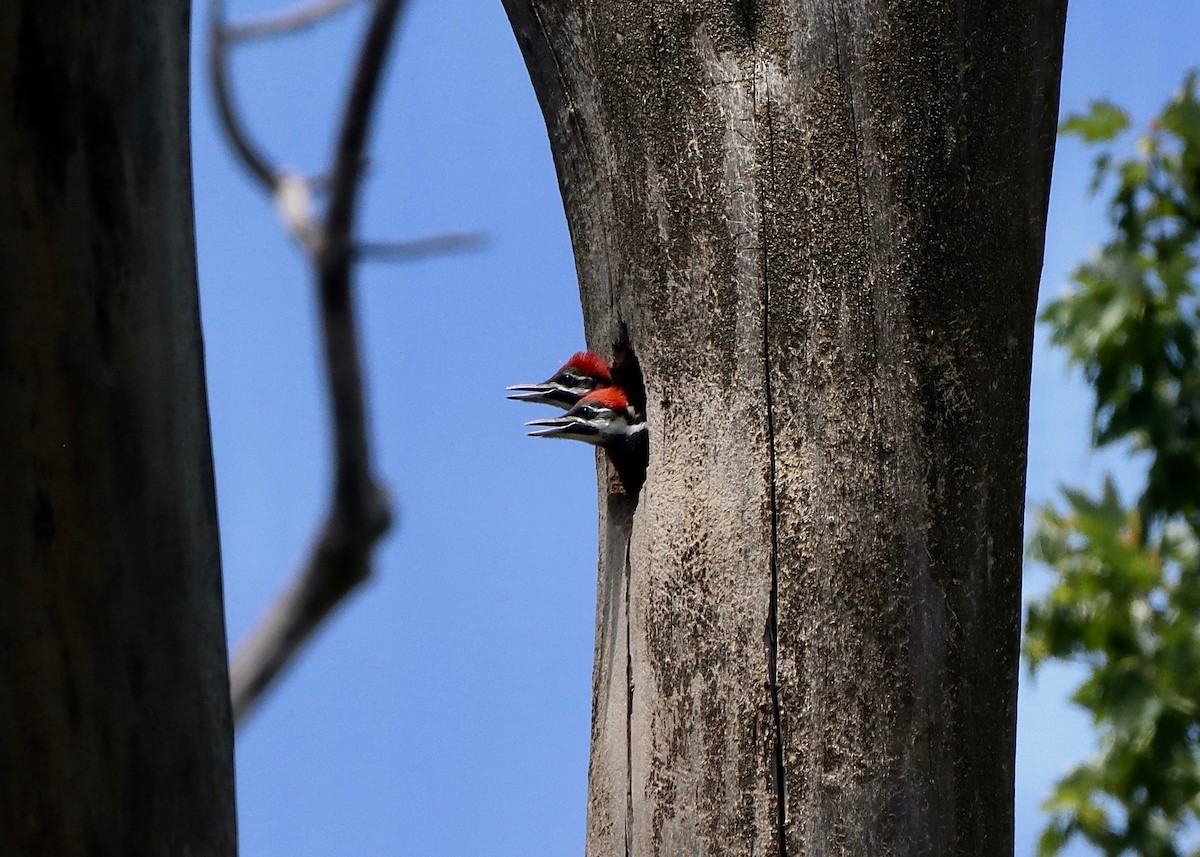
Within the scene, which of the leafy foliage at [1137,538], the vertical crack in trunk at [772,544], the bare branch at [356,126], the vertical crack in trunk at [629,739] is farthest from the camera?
the bare branch at [356,126]

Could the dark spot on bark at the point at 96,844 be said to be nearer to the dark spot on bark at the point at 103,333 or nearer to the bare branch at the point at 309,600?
the dark spot on bark at the point at 103,333

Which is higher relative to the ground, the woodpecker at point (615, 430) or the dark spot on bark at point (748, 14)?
the dark spot on bark at point (748, 14)

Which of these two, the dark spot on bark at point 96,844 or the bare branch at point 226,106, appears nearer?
the dark spot on bark at point 96,844

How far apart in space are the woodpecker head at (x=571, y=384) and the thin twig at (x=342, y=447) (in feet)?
10.3

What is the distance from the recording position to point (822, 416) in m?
1.77

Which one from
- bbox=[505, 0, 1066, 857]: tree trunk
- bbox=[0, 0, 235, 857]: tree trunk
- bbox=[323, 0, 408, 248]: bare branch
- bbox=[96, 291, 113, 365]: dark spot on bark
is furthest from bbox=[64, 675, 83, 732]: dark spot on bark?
bbox=[323, 0, 408, 248]: bare branch

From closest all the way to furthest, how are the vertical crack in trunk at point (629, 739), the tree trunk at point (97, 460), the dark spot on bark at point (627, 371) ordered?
the tree trunk at point (97, 460)
the vertical crack in trunk at point (629, 739)
the dark spot on bark at point (627, 371)

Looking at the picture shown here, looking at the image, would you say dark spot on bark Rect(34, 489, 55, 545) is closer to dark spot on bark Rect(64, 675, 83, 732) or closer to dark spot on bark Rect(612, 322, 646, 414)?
dark spot on bark Rect(64, 675, 83, 732)

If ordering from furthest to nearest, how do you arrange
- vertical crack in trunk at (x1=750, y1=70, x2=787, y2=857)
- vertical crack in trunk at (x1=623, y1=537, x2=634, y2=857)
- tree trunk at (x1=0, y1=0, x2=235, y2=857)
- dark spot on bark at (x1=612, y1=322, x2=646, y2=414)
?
1. dark spot on bark at (x1=612, y1=322, x2=646, y2=414)
2. vertical crack in trunk at (x1=623, y1=537, x2=634, y2=857)
3. vertical crack in trunk at (x1=750, y1=70, x2=787, y2=857)
4. tree trunk at (x1=0, y1=0, x2=235, y2=857)

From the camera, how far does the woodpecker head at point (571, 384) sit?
82.7 inches

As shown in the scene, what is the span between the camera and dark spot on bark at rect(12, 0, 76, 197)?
4.77 ft

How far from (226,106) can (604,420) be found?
197 inches

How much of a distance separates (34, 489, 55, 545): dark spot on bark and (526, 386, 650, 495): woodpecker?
80 cm

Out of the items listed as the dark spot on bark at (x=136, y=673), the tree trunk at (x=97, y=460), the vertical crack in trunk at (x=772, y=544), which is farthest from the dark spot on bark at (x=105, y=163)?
the vertical crack in trunk at (x=772, y=544)
